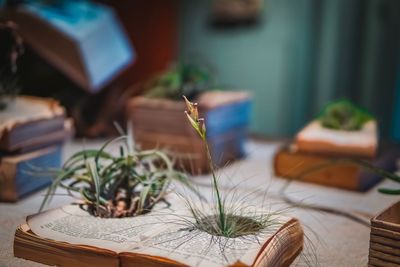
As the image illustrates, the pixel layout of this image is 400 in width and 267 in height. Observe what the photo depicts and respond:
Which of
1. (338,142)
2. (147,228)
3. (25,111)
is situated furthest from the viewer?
(338,142)

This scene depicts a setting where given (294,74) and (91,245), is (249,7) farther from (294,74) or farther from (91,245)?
(91,245)

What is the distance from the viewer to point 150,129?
3.09 m

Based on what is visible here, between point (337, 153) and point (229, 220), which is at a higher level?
point (229, 220)

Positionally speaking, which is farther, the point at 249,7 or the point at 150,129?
the point at 249,7

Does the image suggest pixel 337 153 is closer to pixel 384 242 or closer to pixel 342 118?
pixel 342 118

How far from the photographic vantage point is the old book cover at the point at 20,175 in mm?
2316

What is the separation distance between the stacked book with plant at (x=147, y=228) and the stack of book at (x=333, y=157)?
0.95 m

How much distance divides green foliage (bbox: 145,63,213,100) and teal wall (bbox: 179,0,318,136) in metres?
1.28

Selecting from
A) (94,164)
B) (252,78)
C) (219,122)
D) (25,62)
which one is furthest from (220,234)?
(252,78)

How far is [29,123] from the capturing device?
8.00 feet

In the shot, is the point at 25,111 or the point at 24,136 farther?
the point at 25,111

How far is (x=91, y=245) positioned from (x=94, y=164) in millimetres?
470

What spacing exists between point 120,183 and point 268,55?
2867 mm

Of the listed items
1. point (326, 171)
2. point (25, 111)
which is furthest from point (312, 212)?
point (25, 111)
